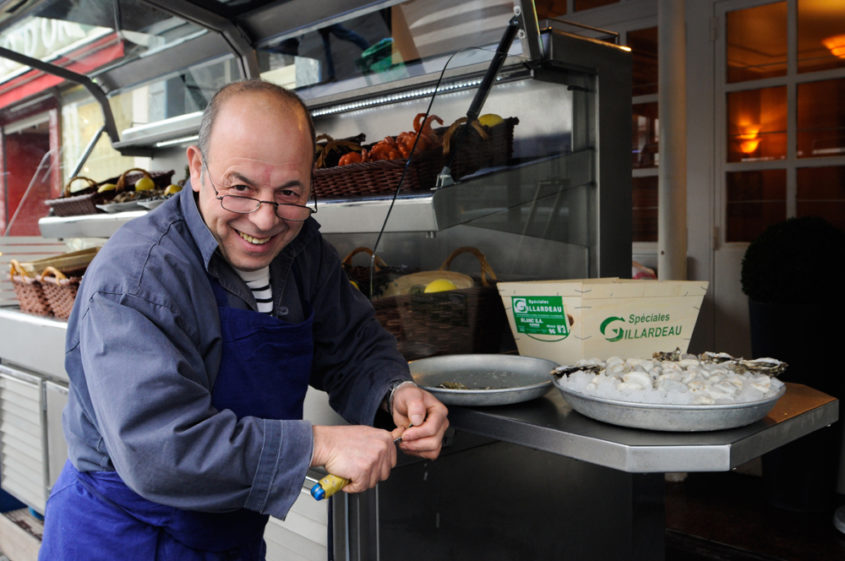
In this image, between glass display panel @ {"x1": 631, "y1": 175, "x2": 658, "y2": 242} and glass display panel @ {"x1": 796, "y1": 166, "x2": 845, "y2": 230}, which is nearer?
glass display panel @ {"x1": 796, "y1": 166, "x2": 845, "y2": 230}

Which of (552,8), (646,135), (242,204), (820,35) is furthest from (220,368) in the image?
(552,8)

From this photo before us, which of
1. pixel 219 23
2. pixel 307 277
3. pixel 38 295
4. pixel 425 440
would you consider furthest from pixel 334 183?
pixel 38 295

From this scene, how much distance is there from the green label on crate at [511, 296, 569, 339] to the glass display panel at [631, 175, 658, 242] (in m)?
3.14

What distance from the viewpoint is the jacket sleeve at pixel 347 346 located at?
5.50ft

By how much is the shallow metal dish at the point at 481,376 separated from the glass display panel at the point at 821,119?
2.99m

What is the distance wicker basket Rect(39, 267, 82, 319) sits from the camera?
10.2 feet

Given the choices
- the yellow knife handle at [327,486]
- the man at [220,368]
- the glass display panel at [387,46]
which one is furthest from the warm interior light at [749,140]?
the yellow knife handle at [327,486]

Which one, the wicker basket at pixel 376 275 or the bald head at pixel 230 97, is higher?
the bald head at pixel 230 97

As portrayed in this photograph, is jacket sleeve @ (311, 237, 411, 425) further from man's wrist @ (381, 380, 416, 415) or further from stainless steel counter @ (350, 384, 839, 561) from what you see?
stainless steel counter @ (350, 384, 839, 561)

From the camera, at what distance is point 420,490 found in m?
1.88

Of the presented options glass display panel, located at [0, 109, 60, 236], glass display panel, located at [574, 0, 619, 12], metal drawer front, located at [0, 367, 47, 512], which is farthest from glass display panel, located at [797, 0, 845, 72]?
glass display panel, located at [0, 109, 60, 236]

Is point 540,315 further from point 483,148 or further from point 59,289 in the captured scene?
point 59,289

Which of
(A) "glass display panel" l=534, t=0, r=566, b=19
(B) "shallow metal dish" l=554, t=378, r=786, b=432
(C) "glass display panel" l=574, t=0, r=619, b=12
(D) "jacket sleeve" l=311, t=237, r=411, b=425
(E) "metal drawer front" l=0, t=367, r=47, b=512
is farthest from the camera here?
(A) "glass display panel" l=534, t=0, r=566, b=19

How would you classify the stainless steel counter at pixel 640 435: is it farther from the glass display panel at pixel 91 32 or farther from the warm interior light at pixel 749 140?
the warm interior light at pixel 749 140
